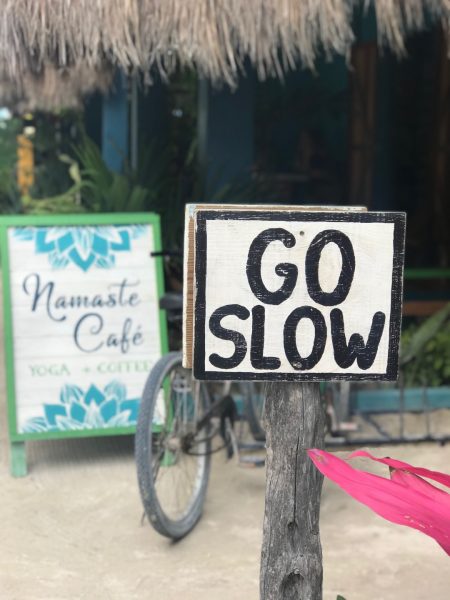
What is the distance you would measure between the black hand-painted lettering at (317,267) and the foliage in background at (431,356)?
3.33 m

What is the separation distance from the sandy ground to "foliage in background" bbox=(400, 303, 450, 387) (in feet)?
3.17

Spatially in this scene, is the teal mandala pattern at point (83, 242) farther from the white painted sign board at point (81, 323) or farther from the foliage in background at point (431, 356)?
the foliage in background at point (431, 356)

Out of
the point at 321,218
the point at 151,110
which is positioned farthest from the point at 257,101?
the point at 321,218

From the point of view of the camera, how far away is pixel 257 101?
28.3 feet

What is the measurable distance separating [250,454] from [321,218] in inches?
104

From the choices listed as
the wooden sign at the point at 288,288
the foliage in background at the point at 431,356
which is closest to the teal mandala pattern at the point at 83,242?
the foliage in background at the point at 431,356

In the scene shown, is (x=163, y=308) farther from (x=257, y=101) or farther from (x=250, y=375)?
(x=257, y=101)

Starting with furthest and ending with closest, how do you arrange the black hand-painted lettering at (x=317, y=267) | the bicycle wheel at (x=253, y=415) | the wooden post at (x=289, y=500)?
the bicycle wheel at (x=253, y=415)
the wooden post at (x=289, y=500)
the black hand-painted lettering at (x=317, y=267)

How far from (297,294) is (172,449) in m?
1.80

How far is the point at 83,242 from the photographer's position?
13.8ft

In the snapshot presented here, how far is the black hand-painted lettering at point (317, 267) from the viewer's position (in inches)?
75.8

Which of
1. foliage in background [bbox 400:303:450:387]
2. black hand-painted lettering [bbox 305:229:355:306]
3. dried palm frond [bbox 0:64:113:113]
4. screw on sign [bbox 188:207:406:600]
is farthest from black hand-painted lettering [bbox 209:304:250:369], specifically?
dried palm frond [bbox 0:64:113:113]

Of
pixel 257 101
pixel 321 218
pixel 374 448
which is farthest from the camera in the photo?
pixel 257 101

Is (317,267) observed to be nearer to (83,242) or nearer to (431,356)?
(83,242)
